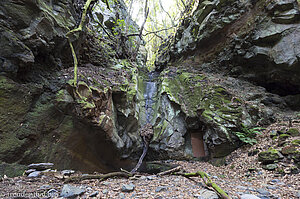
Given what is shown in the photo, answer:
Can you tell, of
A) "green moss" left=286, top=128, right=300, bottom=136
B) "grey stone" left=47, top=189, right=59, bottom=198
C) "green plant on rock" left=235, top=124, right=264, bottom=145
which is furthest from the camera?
"green plant on rock" left=235, top=124, right=264, bottom=145

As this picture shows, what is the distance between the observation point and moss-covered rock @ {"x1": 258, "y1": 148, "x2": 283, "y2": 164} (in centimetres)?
379

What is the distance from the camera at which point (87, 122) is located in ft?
16.5

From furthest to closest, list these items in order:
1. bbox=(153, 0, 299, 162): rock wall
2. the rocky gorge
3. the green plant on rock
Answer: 1. bbox=(153, 0, 299, 162): rock wall
2. the green plant on rock
3. the rocky gorge

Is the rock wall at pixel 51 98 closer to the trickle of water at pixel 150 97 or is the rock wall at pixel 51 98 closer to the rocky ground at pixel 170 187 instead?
the rocky ground at pixel 170 187

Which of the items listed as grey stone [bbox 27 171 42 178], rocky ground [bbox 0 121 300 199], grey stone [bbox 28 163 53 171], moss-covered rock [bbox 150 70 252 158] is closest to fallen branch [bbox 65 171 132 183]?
rocky ground [bbox 0 121 300 199]

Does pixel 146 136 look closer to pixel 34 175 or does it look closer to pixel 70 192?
pixel 34 175

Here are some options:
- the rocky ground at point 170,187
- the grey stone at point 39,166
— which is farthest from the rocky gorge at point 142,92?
the rocky ground at point 170,187

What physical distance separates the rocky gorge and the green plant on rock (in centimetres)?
4

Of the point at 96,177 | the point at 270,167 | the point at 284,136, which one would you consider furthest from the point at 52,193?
the point at 284,136

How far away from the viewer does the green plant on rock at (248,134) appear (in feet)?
16.4

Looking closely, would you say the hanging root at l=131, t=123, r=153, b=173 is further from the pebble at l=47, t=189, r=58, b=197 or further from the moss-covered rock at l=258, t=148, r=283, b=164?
the pebble at l=47, t=189, r=58, b=197

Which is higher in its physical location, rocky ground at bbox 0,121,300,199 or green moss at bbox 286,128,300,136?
green moss at bbox 286,128,300,136

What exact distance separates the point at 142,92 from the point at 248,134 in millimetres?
7461

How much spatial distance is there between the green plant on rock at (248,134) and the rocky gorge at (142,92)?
4 cm
